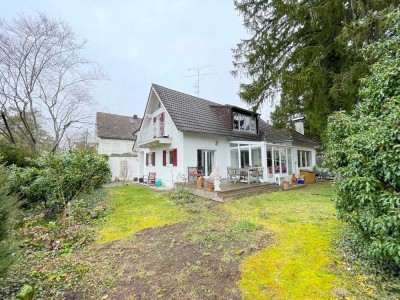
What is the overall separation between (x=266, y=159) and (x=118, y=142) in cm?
1947

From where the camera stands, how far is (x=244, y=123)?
54.3 feet

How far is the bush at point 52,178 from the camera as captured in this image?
24.2 ft

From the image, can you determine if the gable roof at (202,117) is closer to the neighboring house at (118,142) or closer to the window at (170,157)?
the window at (170,157)

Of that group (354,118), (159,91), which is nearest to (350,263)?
(354,118)

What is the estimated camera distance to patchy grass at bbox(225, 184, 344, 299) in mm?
3046

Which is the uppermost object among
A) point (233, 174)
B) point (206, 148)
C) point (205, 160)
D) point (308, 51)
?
point (308, 51)

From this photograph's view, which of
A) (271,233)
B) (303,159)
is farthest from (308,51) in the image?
(303,159)

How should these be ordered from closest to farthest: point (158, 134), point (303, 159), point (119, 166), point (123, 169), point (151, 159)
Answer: point (158, 134) → point (151, 159) → point (303, 159) → point (119, 166) → point (123, 169)

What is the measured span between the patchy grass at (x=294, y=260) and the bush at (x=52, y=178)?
22.9 feet

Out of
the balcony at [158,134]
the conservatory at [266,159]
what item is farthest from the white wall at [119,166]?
the conservatory at [266,159]

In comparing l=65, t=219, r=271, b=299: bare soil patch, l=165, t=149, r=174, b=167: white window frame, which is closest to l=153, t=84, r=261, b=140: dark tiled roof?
l=165, t=149, r=174, b=167: white window frame

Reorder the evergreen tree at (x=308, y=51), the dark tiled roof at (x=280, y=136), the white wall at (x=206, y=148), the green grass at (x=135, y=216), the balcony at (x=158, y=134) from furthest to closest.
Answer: the dark tiled roof at (x=280, y=136) < the balcony at (x=158, y=134) < the white wall at (x=206, y=148) < the evergreen tree at (x=308, y=51) < the green grass at (x=135, y=216)

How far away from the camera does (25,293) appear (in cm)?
302

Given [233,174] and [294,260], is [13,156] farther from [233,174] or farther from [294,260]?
[294,260]
